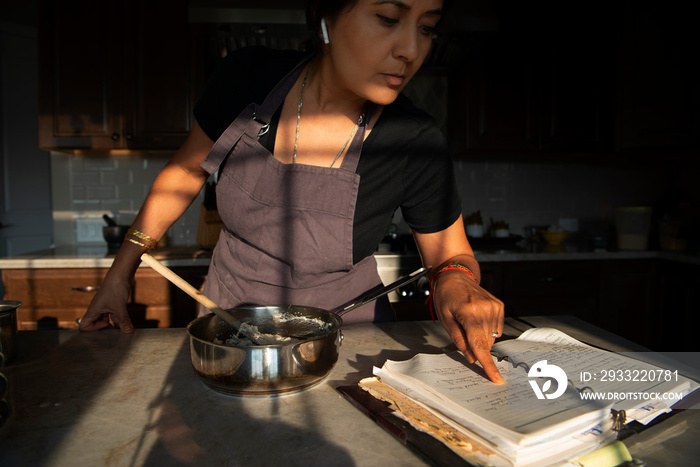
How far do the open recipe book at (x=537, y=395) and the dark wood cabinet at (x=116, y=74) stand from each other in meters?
Result: 2.44

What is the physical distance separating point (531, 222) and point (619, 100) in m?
0.96

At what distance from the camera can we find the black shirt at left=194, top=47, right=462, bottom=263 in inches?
50.0

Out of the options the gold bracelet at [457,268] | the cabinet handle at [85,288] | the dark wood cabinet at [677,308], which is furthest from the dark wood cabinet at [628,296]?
the cabinet handle at [85,288]

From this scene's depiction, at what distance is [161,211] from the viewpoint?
4.12 ft

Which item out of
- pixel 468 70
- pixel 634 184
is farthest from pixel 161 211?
pixel 634 184

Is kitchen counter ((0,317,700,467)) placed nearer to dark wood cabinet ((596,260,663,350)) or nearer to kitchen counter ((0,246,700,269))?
kitchen counter ((0,246,700,269))

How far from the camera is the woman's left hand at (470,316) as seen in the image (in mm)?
776

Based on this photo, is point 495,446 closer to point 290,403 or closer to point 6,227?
point 290,403

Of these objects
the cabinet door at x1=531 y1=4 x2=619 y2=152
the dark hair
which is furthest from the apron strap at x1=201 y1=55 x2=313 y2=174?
the cabinet door at x1=531 y1=4 x2=619 y2=152

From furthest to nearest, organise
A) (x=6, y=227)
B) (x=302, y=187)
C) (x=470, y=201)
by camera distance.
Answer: (x=6, y=227) → (x=470, y=201) → (x=302, y=187)

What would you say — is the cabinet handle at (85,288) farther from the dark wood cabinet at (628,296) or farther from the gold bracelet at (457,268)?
the dark wood cabinet at (628,296)

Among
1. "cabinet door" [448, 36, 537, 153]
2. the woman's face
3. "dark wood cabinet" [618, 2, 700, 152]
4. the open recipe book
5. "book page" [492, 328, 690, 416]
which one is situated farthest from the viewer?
"cabinet door" [448, 36, 537, 153]

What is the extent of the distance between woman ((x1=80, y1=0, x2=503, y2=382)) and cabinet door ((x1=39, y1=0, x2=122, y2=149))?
1801mm

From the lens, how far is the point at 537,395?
672 millimetres
